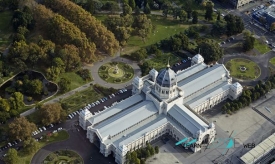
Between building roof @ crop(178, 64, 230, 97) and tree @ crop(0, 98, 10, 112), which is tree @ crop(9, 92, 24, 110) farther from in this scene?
building roof @ crop(178, 64, 230, 97)

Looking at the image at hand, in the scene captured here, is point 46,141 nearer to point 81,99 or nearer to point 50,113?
point 50,113

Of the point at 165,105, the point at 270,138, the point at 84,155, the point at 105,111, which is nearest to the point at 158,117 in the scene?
the point at 165,105

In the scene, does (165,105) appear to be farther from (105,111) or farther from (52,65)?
(52,65)

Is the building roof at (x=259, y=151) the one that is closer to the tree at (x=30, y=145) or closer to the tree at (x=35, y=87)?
the tree at (x=30, y=145)

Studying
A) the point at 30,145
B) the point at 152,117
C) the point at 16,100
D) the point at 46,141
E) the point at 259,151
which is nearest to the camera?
the point at 30,145

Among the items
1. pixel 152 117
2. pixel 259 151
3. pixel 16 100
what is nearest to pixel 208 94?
pixel 152 117

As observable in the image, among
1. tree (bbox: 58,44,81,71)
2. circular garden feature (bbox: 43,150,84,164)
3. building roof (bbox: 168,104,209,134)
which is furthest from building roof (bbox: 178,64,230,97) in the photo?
circular garden feature (bbox: 43,150,84,164)
